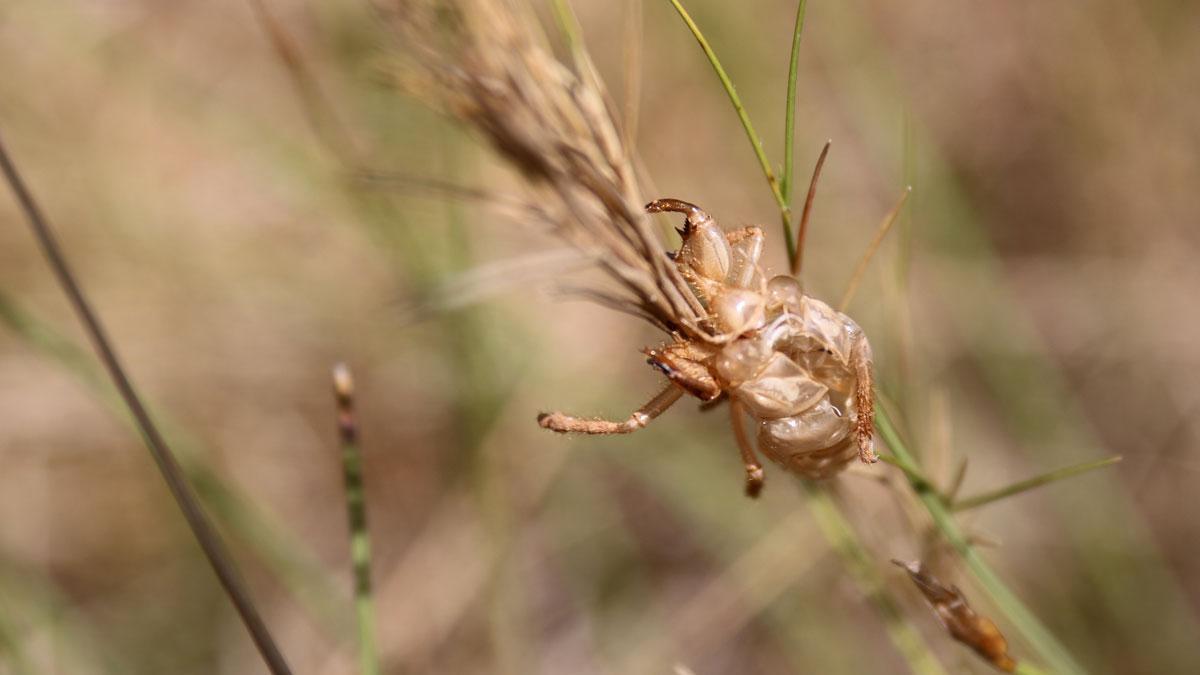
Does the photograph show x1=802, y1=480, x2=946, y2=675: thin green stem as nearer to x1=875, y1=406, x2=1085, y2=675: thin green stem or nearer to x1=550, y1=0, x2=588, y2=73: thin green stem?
x1=875, y1=406, x2=1085, y2=675: thin green stem

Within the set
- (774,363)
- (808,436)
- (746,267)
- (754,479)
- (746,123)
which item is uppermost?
(746,123)

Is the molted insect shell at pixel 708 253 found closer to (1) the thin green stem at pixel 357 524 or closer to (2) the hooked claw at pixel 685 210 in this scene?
(2) the hooked claw at pixel 685 210

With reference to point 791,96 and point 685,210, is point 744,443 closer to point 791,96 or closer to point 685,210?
point 685,210

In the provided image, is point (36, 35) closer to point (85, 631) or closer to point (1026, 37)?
point (85, 631)

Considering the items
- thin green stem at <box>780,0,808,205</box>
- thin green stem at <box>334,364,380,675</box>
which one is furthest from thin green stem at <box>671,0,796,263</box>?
thin green stem at <box>334,364,380,675</box>

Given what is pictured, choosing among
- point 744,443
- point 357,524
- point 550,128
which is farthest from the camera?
point 357,524

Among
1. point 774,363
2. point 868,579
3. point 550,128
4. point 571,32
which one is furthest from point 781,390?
point 868,579

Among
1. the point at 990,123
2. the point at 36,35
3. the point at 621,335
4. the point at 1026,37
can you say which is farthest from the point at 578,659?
the point at 36,35

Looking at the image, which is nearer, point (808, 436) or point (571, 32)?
point (808, 436)

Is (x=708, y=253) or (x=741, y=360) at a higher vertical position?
(x=708, y=253)
